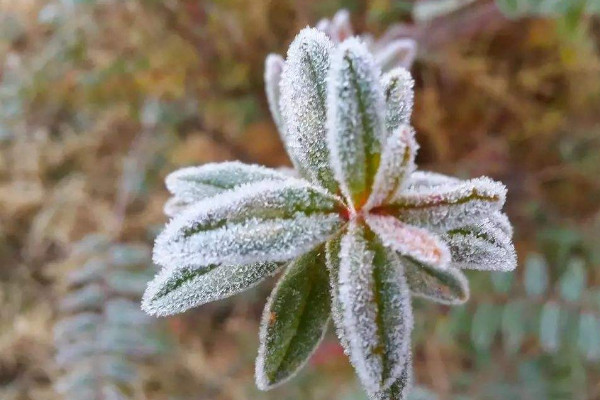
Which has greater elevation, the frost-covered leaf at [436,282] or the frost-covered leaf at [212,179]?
the frost-covered leaf at [212,179]

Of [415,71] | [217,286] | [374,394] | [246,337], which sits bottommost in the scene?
[374,394]

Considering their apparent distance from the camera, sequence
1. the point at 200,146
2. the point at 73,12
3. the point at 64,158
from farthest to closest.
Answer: the point at 64,158, the point at 200,146, the point at 73,12

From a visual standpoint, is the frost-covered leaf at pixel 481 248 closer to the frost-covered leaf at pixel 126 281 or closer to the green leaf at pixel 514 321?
the green leaf at pixel 514 321

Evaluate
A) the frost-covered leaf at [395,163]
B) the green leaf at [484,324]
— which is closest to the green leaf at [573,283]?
the green leaf at [484,324]

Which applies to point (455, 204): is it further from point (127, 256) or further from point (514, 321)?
point (127, 256)

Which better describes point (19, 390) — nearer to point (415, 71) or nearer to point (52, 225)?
point (52, 225)

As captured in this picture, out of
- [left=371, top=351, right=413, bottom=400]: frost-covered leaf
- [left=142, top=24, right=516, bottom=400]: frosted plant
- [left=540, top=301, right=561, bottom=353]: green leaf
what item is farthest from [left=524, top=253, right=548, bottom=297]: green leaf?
[left=371, top=351, right=413, bottom=400]: frost-covered leaf

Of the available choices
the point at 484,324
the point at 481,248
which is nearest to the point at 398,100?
the point at 481,248

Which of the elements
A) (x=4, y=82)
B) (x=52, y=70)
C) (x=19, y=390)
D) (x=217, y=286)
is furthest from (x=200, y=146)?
(x=217, y=286)
